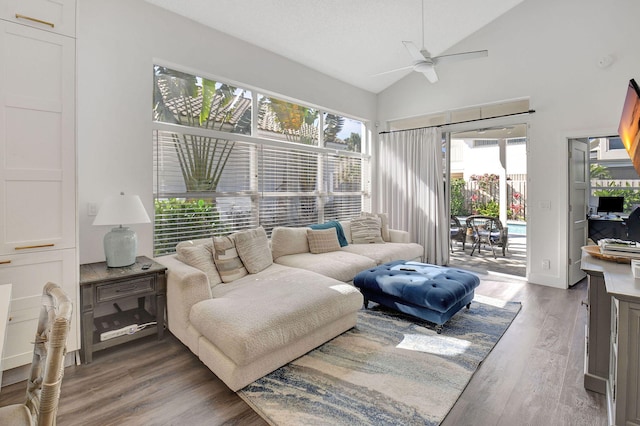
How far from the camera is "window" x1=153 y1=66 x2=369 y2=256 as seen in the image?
3.38 meters

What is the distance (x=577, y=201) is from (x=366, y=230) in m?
2.98

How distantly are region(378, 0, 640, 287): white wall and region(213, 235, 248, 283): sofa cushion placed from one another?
4.05 m

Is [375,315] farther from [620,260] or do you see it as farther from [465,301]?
[620,260]

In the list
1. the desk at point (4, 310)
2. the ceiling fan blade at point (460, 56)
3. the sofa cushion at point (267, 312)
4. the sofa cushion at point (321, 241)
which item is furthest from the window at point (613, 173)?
the desk at point (4, 310)

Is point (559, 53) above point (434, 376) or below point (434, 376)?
above

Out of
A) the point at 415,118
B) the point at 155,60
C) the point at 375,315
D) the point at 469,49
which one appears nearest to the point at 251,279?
the point at 375,315

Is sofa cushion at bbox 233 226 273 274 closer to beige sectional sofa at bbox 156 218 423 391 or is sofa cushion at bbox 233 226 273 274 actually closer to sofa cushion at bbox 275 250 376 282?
beige sectional sofa at bbox 156 218 423 391

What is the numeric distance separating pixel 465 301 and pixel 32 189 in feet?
12.2

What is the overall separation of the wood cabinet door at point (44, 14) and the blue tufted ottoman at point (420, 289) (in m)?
3.22

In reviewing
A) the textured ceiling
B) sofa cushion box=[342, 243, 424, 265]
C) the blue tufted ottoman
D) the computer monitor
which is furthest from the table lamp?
the computer monitor

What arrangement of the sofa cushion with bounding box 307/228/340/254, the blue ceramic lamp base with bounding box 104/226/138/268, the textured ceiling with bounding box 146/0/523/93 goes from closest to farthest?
the blue ceramic lamp base with bounding box 104/226/138/268, the textured ceiling with bounding box 146/0/523/93, the sofa cushion with bounding box 307/228/340/254

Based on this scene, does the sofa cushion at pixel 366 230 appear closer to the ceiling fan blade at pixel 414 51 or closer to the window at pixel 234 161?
the window at pixel 234 161

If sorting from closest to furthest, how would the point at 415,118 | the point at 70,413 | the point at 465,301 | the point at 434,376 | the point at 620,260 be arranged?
the point at 70,413 → the point at 620,260 → the point at 434,376 → the point at 465,301 → the point at 415,118

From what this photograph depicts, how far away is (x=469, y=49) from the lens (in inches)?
196
